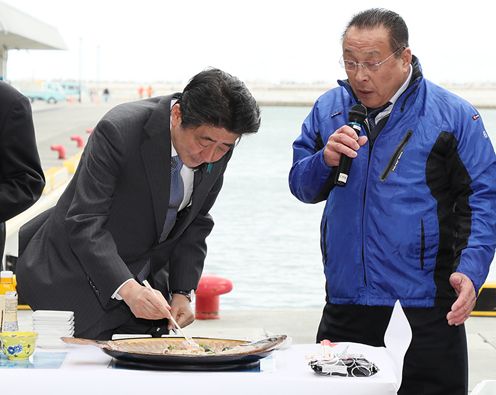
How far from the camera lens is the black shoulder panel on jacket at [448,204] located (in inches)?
120

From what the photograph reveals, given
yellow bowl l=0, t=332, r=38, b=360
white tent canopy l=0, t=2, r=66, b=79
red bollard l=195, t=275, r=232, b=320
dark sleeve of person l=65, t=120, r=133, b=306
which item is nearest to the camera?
yellow bowl l=0, t=332, r=38, b=360

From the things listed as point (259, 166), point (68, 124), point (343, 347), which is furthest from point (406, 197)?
point (68, 124)

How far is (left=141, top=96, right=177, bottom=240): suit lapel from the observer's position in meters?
2.91

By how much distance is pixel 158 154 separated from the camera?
2.91 meters

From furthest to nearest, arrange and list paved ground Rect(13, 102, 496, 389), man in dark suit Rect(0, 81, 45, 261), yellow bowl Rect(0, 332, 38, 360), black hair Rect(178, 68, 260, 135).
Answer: paved ground Rect(13, 102, 496, 389), man in dark suit Rect(0, 81, 45, 261), black hair Rect(178, 68, 260, 135), yellow bowl Rect(0, 332, 38, 360)

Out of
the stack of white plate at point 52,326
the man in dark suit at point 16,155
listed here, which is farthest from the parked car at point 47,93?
the stack of white plate at point 52,326

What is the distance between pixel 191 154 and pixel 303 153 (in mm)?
490

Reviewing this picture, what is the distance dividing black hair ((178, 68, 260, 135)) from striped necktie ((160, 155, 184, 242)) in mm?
232

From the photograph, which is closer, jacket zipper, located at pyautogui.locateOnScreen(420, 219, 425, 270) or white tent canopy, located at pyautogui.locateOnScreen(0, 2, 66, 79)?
jacket zipper, located at pyautogui.locateOnScreen(420, 219, 425, 270)

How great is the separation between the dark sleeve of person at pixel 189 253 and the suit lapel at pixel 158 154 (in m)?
0.22

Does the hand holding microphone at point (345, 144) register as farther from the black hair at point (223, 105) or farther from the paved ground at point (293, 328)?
the paved ground at point (293, 328)

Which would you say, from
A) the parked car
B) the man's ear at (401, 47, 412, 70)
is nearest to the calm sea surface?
the man's ear at (401, 47, 412, 70)


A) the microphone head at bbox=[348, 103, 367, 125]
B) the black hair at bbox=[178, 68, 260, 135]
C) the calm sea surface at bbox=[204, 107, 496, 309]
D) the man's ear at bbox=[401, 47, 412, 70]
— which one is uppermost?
the man's ear at bbox=[401, 47, 412, 70]

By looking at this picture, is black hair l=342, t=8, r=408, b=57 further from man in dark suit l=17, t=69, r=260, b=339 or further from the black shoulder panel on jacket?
man in dark suit l=17, t=69, r=260, b=339
